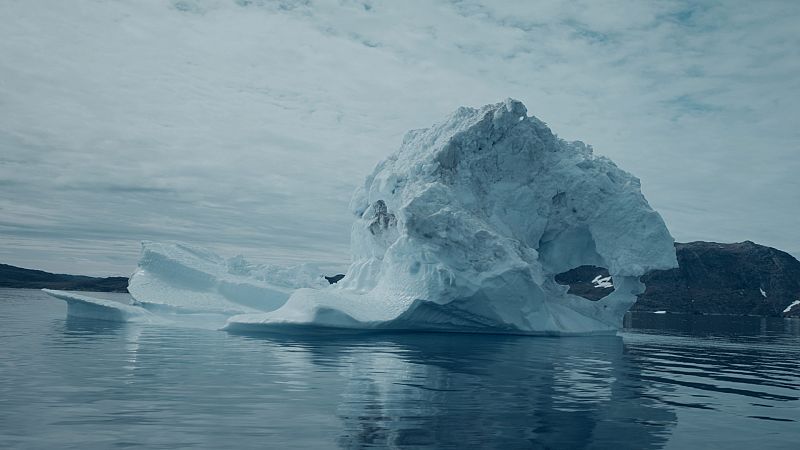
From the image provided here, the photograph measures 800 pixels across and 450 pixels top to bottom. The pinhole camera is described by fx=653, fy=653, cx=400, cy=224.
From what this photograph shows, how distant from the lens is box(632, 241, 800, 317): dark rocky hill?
12456cm

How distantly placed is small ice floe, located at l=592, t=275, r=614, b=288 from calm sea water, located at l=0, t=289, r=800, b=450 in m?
112

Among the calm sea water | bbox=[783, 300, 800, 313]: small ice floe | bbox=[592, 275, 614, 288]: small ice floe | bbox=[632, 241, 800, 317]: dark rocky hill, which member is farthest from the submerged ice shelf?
bbox=[783, 300, 800, 313]: small ice floe

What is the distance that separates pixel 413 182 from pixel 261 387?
17.8 meters

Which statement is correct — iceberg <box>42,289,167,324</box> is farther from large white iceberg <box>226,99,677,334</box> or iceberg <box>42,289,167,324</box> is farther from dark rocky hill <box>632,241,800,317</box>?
dark rocky hill <box>632,241,800,317</box>

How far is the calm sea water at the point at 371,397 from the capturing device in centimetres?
819

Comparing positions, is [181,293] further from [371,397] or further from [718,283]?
[718,283]

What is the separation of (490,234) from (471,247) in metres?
0.95

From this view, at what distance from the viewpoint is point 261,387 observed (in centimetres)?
1169

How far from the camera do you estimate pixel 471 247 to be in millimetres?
26078

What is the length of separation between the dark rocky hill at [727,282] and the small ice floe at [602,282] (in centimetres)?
668

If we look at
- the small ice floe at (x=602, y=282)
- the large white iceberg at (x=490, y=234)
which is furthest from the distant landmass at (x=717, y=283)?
the large white iceberg at (x=490, y=234)

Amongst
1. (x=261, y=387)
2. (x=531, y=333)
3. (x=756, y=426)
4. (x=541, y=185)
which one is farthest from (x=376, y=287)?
(x=756, y=426)

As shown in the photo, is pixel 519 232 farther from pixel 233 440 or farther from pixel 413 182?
pixel 233 440

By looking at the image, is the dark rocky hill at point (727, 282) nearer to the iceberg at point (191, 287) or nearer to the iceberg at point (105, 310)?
the iceberg at point (191, 287)
